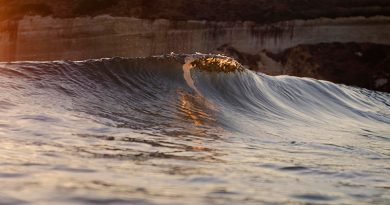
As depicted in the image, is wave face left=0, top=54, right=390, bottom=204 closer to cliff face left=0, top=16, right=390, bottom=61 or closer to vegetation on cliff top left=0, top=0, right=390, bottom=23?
cliff face left=0, top=16, right=390, bottom=61

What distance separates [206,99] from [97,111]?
213 cm

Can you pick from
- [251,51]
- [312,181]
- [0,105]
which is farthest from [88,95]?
[251,51]

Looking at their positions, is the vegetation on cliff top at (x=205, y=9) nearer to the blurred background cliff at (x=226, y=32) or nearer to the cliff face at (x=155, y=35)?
the blurred background cliff at (x=226, y=32)

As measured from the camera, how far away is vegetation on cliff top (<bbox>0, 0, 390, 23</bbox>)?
25.0 meters

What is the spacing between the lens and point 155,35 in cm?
2628

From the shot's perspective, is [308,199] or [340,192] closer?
[308,199]

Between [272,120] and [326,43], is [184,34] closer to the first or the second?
[326,43]

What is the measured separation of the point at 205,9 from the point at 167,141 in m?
23.0

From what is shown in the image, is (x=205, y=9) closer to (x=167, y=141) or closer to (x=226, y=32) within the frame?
(x=226, y=32)

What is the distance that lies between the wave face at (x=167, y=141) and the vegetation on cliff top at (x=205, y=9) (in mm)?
17688

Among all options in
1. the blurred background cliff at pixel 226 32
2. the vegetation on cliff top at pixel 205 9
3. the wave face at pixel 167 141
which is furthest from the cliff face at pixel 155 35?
the wave face at pixel 167 141

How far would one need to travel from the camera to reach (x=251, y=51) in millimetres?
25094

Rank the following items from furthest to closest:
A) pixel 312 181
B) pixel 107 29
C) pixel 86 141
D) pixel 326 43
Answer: pixel 107 29 → pixel 326 43 → pixel 86 141 → pixel 312 181

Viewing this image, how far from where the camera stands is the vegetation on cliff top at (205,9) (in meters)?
25.0
